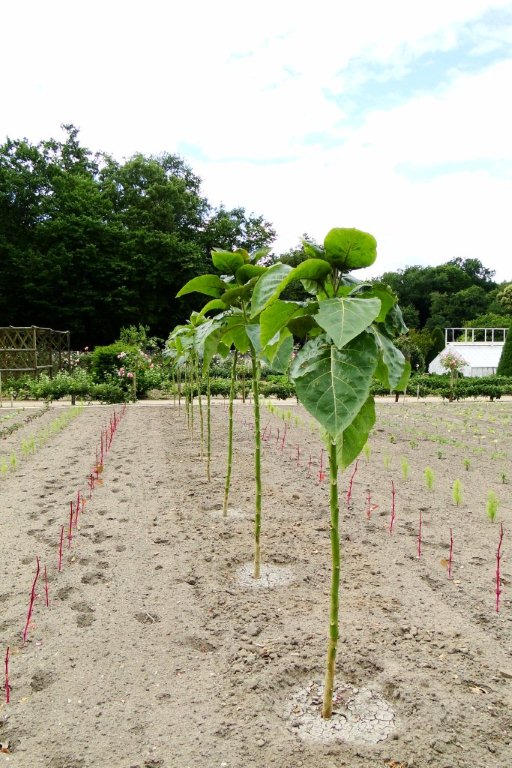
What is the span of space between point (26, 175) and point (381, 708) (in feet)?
105

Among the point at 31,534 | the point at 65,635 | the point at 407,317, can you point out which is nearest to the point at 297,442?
the point at 31,534

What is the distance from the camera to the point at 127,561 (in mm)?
3744

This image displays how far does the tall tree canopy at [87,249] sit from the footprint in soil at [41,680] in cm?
2825

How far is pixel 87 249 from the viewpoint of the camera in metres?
29.4

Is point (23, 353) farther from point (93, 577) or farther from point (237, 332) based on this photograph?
point (237, 332)

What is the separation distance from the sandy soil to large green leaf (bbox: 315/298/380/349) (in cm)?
139

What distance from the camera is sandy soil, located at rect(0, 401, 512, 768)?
2035 mm

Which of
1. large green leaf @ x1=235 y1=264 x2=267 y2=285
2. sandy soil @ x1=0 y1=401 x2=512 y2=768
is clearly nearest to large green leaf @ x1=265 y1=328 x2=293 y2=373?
large green leaf @ x1=235 y1=264 x2=267 y2=285

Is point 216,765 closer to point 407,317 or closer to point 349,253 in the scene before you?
point 349,253

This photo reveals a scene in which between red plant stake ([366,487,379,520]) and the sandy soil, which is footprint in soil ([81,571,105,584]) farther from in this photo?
red plant stake ([366,487,379,520])

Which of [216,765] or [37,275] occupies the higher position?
[37,275]

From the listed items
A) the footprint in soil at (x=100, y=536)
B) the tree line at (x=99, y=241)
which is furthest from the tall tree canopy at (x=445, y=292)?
the footprint in soil at (x=100, y=536)

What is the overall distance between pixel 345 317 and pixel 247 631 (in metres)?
1.82

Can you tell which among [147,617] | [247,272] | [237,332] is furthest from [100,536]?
[247,272]
